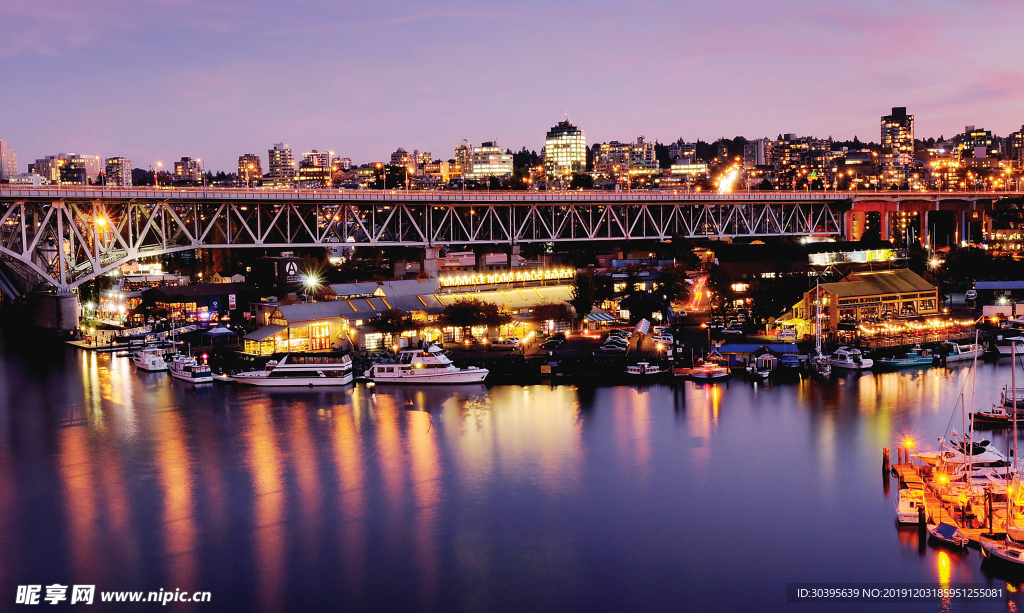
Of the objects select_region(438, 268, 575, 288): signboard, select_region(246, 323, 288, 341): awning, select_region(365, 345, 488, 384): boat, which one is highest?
select_region(438, 268, 575, 288): signboard

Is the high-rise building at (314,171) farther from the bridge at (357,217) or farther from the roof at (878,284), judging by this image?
the roof at (878,284)

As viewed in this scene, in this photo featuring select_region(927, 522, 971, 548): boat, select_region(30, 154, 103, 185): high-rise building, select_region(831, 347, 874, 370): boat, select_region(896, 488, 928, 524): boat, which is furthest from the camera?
select_region(30, 154, 103, 185): high-rise building

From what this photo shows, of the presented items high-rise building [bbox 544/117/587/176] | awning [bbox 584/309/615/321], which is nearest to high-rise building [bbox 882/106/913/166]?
high-rise building [bbox 544/117/587/176]

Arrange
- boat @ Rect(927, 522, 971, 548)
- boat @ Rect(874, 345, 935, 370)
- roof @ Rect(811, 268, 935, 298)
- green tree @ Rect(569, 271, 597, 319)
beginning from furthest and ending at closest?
green tree @ Rect(569, 271, 597, 319) → roof @ Rect(811, 268, 935, 298) → boat @ Rect(874, 345, 935, 370) → boat @ Rect(927, 522, 971, 548)

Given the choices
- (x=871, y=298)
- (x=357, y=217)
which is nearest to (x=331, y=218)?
(x=357, y=217)

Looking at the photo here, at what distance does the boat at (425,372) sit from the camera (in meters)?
15.9

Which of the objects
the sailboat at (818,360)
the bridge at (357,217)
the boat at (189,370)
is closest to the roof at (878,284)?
the sailboat at (818,360)

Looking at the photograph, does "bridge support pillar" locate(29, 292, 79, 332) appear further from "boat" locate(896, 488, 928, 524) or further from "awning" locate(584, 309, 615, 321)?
"boat" locate(896, 488, 928, 524)

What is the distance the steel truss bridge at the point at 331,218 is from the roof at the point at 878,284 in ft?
32.4

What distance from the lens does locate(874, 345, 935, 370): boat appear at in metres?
17.0

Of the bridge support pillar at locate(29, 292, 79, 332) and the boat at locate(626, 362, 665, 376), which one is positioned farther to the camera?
the bridge support pillar at locate(29, 292, 79, 332)

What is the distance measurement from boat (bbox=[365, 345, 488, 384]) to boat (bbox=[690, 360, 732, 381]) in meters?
3.45

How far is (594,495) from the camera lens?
34.0 feet

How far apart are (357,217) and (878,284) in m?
12.9
